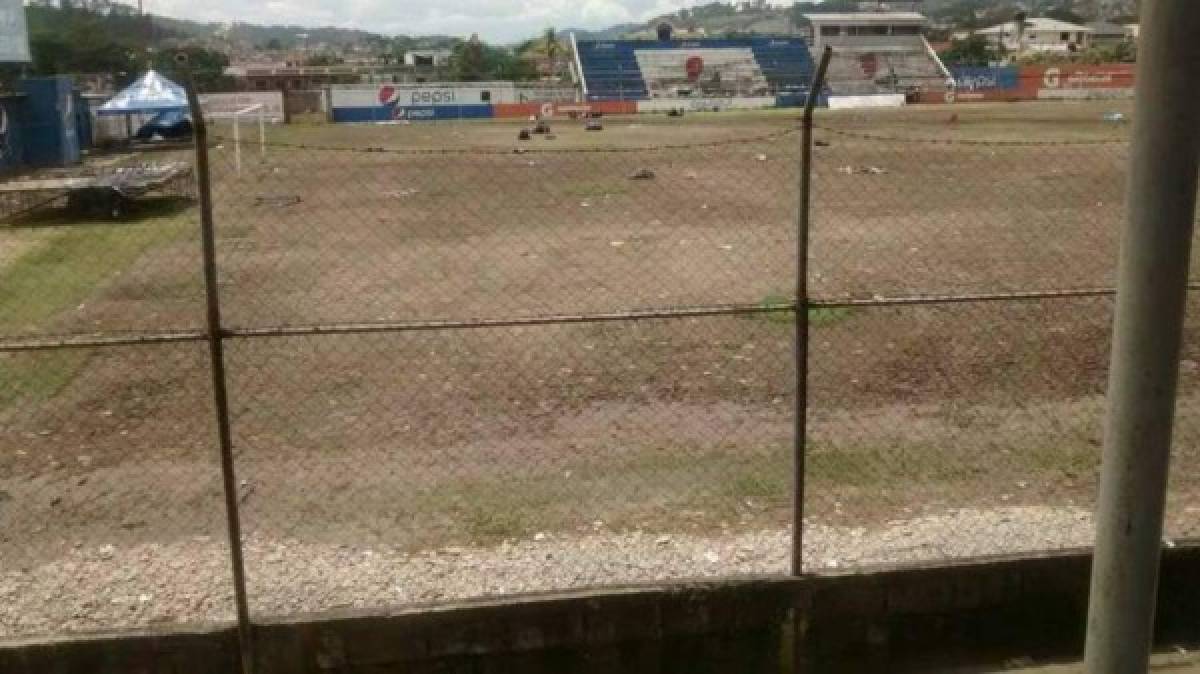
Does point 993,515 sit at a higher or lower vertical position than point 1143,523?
lower

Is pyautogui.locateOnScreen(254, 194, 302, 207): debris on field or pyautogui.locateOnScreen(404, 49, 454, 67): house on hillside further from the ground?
pyautogui.locateOnScreen(404, 49, 454, 67): house on hillside

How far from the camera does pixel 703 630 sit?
4680 mm

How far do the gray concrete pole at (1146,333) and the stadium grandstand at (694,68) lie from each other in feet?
207

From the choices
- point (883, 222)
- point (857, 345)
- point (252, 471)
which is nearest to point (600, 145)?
point (883, 222)

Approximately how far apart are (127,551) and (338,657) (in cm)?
182

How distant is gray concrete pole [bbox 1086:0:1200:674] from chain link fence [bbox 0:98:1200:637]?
1.58 metres

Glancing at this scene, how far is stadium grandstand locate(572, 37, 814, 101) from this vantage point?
6762 centimetres

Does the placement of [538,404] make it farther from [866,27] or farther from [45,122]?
[866,27]

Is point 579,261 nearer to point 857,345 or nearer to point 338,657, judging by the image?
point 857,345

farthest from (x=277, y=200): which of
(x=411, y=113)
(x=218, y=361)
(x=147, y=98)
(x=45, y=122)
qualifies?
(x=411, y=113)

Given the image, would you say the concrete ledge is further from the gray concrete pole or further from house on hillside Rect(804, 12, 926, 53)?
house on hillside Rect(804, 12, 926, 53)

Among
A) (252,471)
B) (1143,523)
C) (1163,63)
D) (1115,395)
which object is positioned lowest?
(252,471)

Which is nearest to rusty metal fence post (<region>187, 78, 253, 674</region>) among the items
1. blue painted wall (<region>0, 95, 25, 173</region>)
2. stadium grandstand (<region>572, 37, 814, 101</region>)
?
blue painted wall (<region>0, 95, 25, 173</region>)

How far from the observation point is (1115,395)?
10.8 feet
